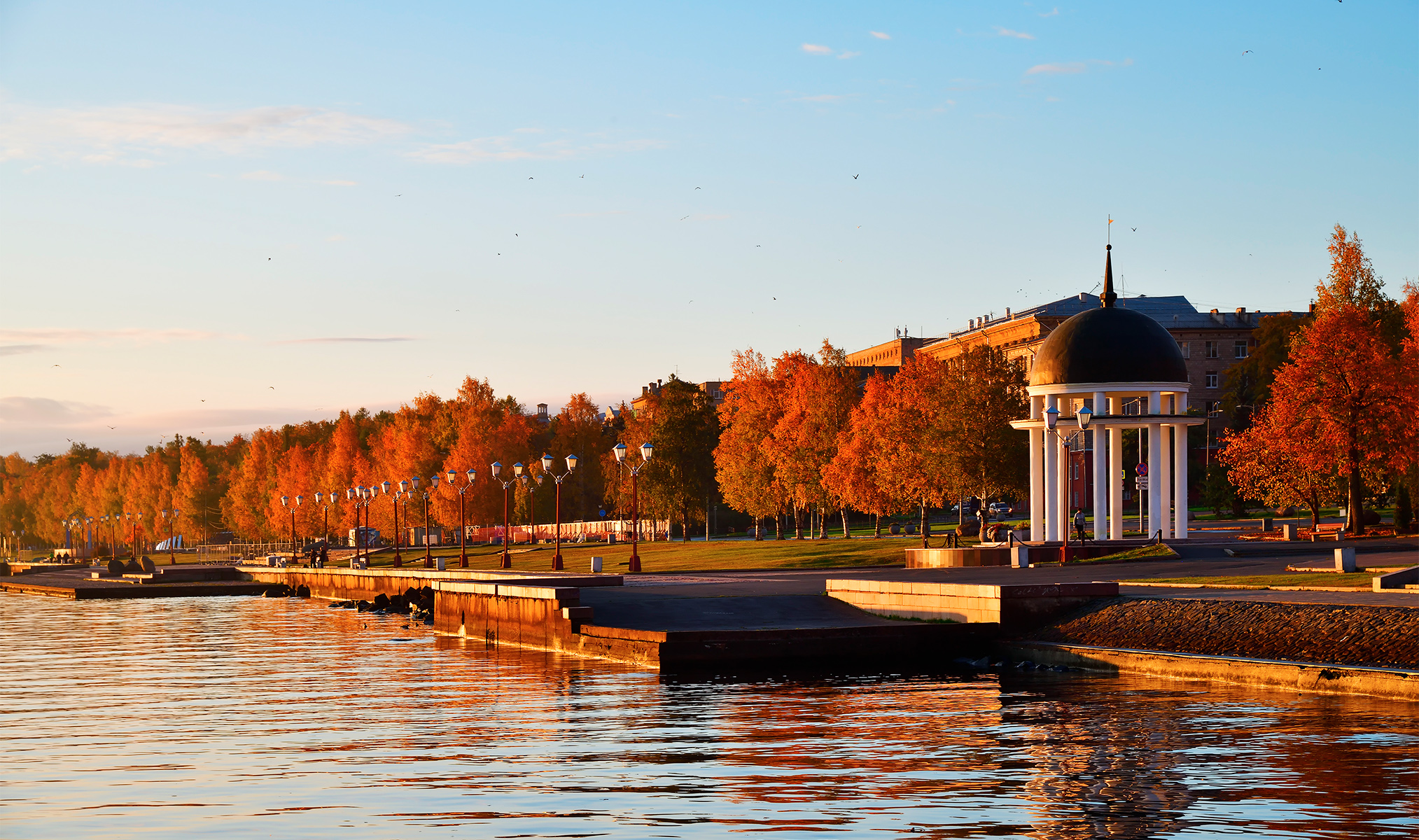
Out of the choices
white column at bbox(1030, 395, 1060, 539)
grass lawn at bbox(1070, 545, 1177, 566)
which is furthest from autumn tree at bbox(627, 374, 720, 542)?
grass lawn at bbox(1070, 545, 1177, 566)

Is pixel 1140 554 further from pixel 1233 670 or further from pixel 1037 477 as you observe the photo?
pixel 1233 670

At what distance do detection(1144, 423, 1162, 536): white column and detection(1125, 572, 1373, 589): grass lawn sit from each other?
1672cm

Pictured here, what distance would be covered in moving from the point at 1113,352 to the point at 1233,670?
31270 millimetres

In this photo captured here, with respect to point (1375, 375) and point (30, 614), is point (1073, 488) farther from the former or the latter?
point (30, 614)

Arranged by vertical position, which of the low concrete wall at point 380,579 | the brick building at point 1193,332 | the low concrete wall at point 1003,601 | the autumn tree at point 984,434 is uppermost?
the brick building at point 1193,332

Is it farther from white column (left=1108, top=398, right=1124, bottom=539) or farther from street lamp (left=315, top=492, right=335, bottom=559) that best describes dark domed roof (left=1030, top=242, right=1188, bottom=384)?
→ street lamp (left=315, top=492, right=335, bottom=559)

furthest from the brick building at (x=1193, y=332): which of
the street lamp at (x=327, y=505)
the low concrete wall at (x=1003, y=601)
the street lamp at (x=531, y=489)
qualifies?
the low concrete wall at (x=1003, y=601)

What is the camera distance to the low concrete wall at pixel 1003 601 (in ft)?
102

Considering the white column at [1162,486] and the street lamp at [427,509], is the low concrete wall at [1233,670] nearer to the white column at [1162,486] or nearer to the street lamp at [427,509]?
the white column at [1162,486]

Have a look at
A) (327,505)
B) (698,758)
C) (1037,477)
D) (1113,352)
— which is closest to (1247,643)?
(698,758)

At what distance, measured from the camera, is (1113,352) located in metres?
54.1

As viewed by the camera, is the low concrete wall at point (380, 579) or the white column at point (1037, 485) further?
the white column at point (1037, 485)

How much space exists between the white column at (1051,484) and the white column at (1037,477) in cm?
62

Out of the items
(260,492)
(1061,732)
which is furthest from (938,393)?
(260,492)
